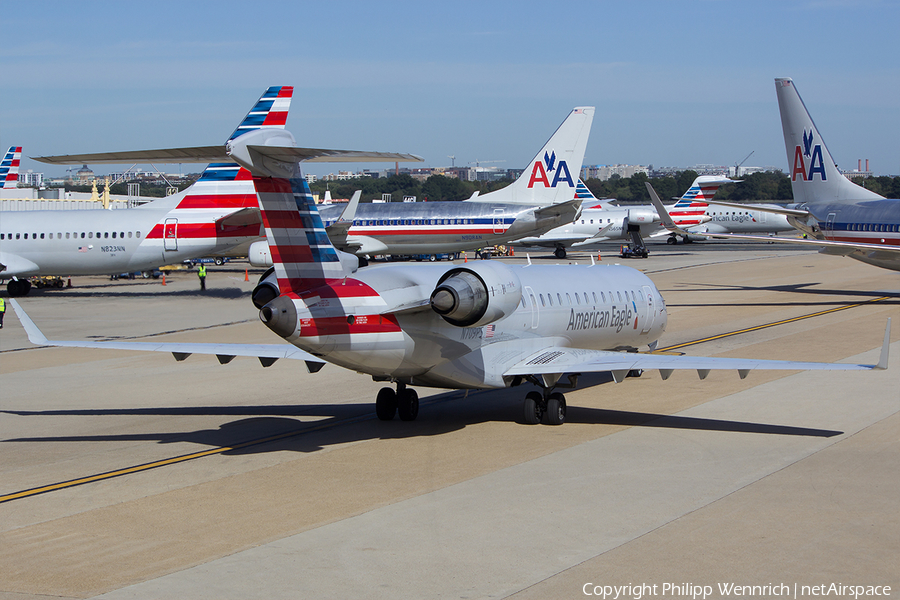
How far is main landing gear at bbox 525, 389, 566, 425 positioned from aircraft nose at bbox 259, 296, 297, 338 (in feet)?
18.9

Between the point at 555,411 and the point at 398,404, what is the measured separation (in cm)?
321

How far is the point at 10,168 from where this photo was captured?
7881 cm

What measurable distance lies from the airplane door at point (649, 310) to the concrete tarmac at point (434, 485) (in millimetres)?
1513

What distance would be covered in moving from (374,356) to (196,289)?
38389 mm

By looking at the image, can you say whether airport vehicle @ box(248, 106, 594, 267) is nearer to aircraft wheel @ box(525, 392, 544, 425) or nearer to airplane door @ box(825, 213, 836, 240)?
airplane door @ box(825, 213, 836, 240)

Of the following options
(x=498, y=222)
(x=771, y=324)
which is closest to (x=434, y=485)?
(x=771, y=324)

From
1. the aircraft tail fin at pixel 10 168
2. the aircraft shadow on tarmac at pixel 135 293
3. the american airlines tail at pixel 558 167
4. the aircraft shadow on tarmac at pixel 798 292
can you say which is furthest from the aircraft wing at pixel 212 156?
the aircraft tail fin at pixel 10 168

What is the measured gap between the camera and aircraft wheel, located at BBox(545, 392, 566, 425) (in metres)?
18.2

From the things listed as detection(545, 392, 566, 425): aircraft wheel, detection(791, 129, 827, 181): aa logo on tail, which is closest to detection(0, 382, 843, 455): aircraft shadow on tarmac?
detection(545, 392, 566, 425): aircraft wheel

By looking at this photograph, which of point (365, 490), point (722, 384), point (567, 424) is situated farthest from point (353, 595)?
point (722, 384)

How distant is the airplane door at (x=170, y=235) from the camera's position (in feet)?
151

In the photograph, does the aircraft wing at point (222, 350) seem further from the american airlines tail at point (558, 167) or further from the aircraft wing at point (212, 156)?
the american airlines tail at point (558, 167)

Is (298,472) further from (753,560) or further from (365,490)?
(753,560)

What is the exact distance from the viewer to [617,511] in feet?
41.1
